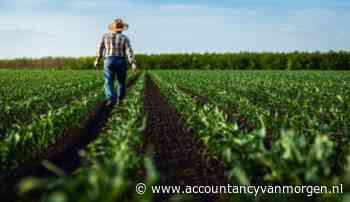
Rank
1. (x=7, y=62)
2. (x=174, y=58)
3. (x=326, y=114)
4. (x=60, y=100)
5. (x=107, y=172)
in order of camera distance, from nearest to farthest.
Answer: (x=107, y=172)
(x=326, y=114)
(x=60, y=100)
(x=174, y=58)
(x=7, y=62)

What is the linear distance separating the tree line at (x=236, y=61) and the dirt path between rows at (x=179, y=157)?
5553 cm

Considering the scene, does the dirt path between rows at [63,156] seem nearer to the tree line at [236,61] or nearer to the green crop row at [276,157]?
the green crop row at [276,157]

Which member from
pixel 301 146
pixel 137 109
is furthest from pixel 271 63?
pixel 301 146

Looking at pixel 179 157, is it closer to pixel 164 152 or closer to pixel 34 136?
pixel 164 152

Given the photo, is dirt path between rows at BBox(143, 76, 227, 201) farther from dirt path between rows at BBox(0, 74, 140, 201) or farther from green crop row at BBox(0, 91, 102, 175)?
green crop row at BBox(0, 91, 102, 175)

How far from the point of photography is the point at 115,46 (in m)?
12.6

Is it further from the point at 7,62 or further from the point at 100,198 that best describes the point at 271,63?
the point at 100,198

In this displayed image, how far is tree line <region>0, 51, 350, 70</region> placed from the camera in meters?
65.8

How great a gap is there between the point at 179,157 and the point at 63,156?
1475 millimetres

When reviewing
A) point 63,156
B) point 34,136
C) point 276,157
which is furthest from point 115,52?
point 276,157

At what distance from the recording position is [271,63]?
67.7 metres

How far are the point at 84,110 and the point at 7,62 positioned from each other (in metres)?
71.9

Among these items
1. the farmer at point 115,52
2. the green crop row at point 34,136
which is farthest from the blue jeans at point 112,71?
the green crop row at point 34,136

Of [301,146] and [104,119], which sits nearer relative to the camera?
[301,146]
